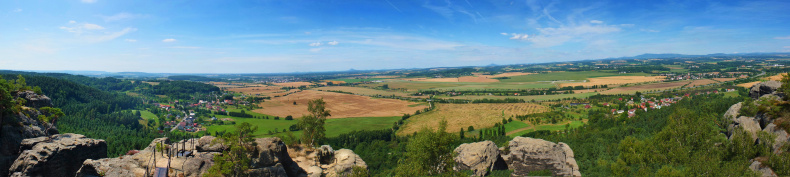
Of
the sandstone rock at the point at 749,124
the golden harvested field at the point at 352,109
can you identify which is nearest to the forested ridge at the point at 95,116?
the golden harvested field at the point at 352,109

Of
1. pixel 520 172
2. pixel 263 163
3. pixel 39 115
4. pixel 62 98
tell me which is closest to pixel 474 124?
pixel 520 172

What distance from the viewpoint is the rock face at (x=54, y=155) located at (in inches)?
926

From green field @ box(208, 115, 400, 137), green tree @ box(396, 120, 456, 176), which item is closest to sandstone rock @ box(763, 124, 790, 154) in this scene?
green tree @ box(396, 120, 456, 176)

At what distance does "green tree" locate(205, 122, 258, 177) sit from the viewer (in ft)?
73.0

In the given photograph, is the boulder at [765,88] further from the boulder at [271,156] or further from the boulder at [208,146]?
the boulder at [208,146]

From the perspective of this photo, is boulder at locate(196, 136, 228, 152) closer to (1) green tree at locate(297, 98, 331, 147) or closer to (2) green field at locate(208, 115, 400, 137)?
(1) green tree at locate(297, 98, 331, 147)

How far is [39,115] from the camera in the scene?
1168 inches

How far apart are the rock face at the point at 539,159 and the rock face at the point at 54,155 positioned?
152 ft

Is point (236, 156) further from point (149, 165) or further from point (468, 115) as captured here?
point (468, 115)

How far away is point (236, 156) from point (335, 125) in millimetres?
58766

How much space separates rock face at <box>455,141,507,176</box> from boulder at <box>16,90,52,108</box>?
4700 centimetres

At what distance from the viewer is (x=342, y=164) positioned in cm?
3269

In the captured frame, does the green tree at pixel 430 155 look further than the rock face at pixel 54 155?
Yes

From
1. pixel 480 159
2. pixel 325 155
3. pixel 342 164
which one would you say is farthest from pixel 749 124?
pixel 325 155
